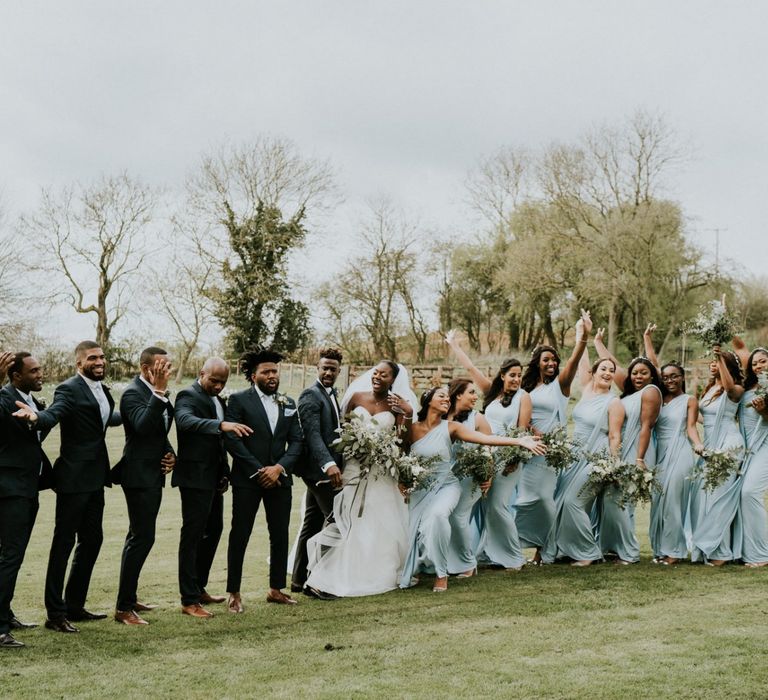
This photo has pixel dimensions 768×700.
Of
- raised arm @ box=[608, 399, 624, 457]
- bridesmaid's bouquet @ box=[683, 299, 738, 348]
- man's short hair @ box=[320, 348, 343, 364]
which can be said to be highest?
bridesmaid's bouquet @ box=[683, 299, 738, 348]

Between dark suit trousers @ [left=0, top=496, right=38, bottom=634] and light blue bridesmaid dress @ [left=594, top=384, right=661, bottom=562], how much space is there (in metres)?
5.60

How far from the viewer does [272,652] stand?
6.05 metres

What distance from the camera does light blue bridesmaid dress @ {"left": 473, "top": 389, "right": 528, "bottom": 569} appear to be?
8.93 meters

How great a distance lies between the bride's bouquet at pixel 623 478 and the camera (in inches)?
Result: 347

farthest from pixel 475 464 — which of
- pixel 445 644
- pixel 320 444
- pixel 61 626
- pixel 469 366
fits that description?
pixel 61 626

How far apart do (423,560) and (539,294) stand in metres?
36.3

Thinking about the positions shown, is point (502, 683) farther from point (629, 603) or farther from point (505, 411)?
point (505, 411)

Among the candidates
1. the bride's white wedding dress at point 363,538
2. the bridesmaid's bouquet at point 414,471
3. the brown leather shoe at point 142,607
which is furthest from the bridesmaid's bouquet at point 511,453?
the brown leather shoe at point 142,607

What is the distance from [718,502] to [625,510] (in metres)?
0.94

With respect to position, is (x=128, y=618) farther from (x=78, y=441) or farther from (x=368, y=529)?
(x=368, y=529)

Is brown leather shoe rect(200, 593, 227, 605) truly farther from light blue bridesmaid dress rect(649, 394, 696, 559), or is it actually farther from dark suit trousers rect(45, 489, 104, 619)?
light blue bridesmaid dress rect(649, 394, 696, 559)

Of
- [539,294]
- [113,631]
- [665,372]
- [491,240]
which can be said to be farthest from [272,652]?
[491,240]

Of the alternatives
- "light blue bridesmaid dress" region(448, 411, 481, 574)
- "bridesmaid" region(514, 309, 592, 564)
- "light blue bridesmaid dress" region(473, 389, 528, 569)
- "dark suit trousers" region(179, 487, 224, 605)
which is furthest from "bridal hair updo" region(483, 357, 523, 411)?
"dark suit trousers" region(179, 487, 224, 605)

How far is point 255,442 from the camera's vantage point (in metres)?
7.32
